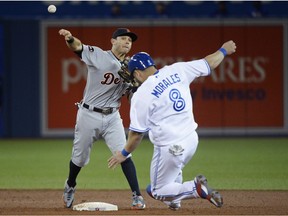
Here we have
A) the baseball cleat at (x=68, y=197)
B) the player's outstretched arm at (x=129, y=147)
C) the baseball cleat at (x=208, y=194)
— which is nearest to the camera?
the baseball cleat at (x=208, y=194)

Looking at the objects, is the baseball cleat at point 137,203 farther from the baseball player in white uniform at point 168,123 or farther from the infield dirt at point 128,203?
the baseball player in white uniform at point 168,123

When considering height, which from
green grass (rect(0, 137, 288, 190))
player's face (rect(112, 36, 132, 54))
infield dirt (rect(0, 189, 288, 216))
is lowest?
green grass (rect(0, 137, 288, 190))

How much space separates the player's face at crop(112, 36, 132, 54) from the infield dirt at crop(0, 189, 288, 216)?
1.81m

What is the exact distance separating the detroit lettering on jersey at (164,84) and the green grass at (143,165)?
433cm

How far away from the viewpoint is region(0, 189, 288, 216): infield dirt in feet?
30.1

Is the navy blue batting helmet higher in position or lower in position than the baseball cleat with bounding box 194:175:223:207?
higher

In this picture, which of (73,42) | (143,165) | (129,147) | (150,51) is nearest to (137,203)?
(129,147)

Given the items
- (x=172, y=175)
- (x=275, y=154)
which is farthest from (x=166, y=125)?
(x=275, y=154)

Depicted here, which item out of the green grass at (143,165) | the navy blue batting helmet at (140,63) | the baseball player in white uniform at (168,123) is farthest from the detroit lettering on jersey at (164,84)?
the green grass at (143,165)

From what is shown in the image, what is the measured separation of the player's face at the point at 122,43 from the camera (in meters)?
9.59

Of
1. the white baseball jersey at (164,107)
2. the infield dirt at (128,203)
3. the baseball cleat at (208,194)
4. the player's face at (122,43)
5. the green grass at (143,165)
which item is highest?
the player's face at (122,43)

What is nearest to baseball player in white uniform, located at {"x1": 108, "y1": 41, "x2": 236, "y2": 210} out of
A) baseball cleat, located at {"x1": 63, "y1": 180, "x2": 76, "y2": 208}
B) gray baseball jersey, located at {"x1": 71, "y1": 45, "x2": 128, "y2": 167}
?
gray baseball jersey, located at {"x1": 71, "y1": 45, "x2": 128, "y2": 167}

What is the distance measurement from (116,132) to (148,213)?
1.07 meters

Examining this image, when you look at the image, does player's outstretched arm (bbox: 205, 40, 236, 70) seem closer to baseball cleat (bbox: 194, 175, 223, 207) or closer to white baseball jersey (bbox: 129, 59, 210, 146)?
white baseball jersey (bbox: 129, 59, 210, 146)
